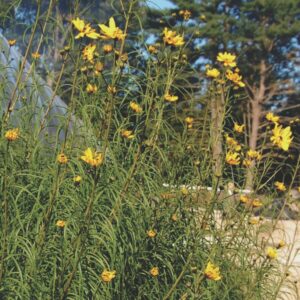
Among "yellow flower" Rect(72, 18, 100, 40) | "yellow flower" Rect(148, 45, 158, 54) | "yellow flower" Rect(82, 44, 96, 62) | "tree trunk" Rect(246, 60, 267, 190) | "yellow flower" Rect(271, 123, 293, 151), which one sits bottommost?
"yellow flower" Rect(271, 123, 293, 151)

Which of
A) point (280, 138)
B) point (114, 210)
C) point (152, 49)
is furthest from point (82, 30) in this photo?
point (280, 138)

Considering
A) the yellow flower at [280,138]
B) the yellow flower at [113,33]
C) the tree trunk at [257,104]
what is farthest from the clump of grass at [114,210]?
the tree trunk at [257,104]

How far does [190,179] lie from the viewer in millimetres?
3316

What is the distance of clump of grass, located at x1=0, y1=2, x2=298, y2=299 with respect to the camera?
223 centimetres

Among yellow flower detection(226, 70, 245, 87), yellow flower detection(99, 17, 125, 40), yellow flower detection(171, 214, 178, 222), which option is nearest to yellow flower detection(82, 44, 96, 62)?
yellow flower detection(99, 17, 125, 40)

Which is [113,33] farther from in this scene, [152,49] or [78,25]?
[152,49]

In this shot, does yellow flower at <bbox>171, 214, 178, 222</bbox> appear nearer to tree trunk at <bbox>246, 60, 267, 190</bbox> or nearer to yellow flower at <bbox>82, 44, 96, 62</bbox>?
yellow flower at <bbox>82, 44, 96, 62</bbox>

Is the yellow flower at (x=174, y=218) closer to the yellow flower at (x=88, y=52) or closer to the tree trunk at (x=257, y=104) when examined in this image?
the yellow flower at (x=88, y=52)

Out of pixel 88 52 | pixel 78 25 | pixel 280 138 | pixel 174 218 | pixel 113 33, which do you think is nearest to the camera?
pixel 113 33

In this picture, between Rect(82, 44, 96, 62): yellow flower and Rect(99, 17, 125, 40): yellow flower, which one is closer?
Rect(99, 17, 125, 40): yellow flower

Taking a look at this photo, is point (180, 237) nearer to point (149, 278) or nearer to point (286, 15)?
point (149, 278)

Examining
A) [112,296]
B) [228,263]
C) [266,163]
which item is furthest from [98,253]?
[266,163]

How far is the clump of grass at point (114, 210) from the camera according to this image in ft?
7.32

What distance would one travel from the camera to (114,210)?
2.38m
